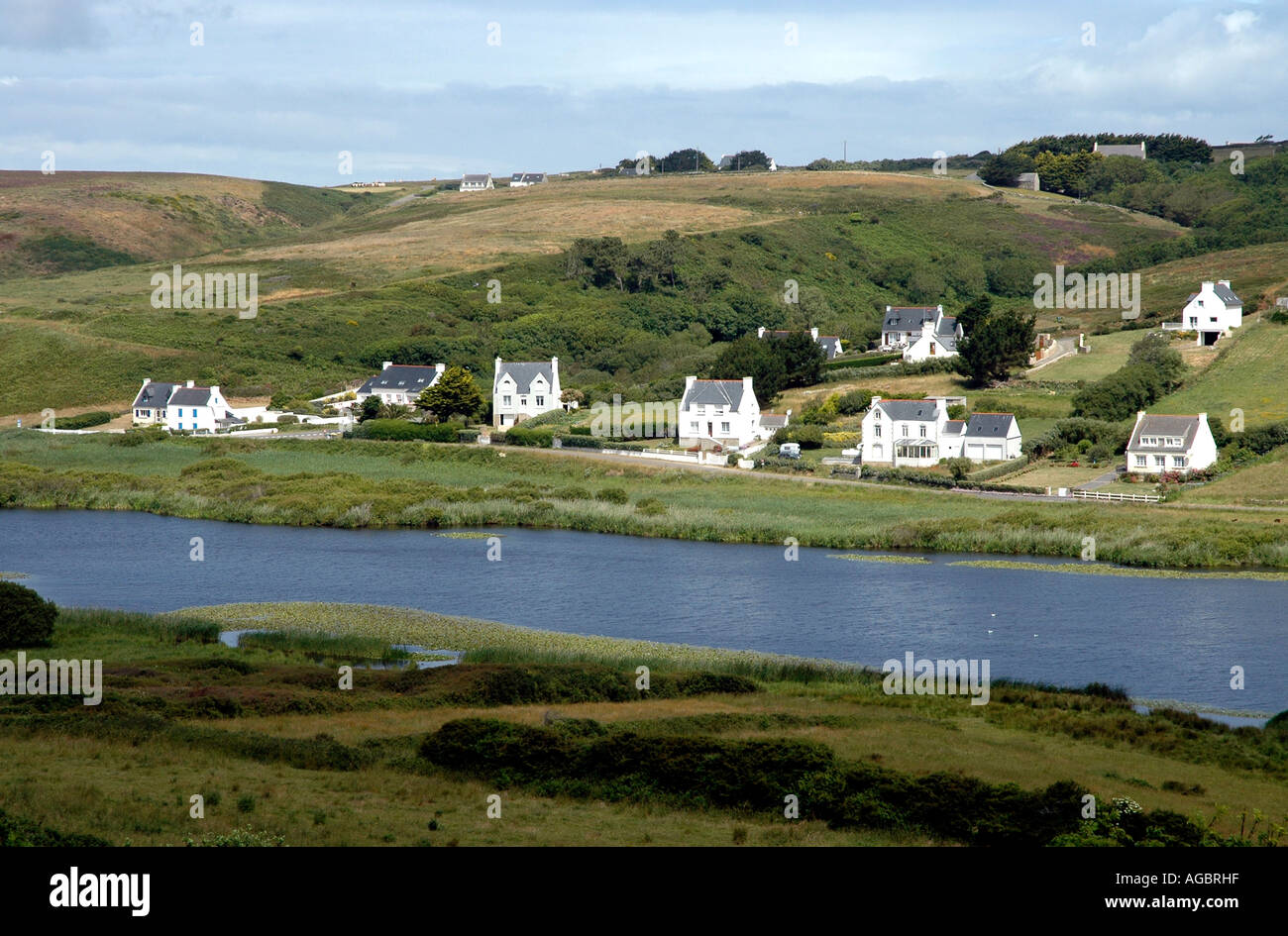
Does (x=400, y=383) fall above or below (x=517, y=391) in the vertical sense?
above

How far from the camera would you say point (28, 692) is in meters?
30.0

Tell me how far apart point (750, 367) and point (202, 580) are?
47.4 meters

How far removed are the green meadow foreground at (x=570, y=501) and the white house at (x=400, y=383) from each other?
1339 cm

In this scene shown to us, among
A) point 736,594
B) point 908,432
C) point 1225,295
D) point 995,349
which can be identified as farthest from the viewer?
point 1225,295

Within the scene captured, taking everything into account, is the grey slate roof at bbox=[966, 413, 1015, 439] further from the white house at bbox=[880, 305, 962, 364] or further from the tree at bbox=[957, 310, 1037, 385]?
the white house at bbox=[880, 305, 962, 364]

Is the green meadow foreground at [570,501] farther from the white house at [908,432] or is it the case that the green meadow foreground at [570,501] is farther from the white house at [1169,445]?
the white house at [908,432]

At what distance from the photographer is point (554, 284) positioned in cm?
14162

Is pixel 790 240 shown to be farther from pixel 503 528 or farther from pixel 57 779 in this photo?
pixel 57 779

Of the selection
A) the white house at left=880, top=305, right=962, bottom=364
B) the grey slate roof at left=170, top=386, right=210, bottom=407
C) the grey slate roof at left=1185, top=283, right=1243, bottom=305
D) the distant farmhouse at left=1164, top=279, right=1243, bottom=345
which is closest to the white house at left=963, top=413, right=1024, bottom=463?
the white house at left=880, top=305, right=962, bottom=364

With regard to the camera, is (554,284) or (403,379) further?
(554,284)

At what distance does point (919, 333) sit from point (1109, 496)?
47.8 meters

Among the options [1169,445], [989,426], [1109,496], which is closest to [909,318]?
[989,426]

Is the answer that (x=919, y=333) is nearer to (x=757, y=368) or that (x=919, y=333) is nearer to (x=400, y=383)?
(x=757, y=368)
